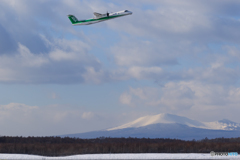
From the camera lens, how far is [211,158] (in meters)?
46.1

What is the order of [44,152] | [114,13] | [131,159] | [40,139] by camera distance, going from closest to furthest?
[131,159] < [44,152] < [40,139] < [114,13]

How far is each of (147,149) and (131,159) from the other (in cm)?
Result: 1045

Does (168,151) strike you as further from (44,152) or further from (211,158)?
(44,152)

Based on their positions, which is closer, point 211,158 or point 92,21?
point 211,158

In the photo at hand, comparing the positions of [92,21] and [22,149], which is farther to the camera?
[92,21]

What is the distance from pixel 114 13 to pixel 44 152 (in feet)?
131

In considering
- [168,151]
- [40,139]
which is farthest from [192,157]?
[40,139]

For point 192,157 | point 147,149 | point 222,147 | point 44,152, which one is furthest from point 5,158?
point 222,147

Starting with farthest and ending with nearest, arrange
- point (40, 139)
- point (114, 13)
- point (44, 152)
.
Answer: point (114, 13)
point (40, 139)
point (44, 152)

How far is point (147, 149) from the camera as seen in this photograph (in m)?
55.1

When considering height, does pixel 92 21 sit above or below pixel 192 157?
above

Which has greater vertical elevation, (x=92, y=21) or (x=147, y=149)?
(x=92, y=21)

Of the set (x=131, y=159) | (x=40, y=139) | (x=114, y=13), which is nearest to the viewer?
(x=131, y=159)

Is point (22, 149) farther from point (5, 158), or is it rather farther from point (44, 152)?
point (5, 158)
